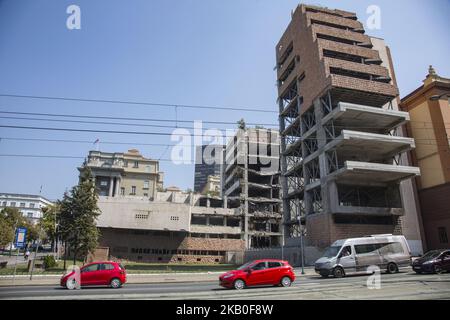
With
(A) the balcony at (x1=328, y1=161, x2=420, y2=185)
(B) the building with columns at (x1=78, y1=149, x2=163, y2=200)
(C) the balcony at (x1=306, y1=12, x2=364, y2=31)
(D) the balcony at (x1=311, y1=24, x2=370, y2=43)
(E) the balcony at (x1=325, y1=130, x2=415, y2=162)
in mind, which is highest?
(C) the balcony at (x1=306, y1=12, x2=364, y2=31)

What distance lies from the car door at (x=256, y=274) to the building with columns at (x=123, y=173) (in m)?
61.3

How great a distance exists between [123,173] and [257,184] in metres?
34.1

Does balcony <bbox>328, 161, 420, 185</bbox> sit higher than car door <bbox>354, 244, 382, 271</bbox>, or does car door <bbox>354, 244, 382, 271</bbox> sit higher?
balcony <bbox>328, 161, 420, 185</bbox>

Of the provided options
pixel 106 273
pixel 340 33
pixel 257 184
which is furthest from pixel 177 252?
pixel 340 33

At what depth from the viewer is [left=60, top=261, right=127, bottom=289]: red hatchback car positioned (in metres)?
16.6

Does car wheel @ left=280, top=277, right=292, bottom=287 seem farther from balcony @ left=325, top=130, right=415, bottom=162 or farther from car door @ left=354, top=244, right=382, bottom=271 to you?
balcony @ left=325, top=130, right=415, bottom=162

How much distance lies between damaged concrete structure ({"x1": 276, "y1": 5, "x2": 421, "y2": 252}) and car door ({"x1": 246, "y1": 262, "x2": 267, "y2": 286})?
78.8 ft

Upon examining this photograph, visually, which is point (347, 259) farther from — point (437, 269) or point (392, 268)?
point (437, 269)

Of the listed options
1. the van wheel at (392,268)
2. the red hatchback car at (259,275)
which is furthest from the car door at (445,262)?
the red hatchback car at (259,275)

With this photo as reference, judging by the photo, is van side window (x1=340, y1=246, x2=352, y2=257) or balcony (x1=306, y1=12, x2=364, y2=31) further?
balcony (x1=306, y1=12, x2=364, y2=31)

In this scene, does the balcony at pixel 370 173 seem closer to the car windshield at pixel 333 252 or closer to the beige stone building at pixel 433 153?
the beige stone building at pixel 433 153

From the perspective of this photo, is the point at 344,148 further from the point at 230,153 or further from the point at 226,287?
the point at 230,153

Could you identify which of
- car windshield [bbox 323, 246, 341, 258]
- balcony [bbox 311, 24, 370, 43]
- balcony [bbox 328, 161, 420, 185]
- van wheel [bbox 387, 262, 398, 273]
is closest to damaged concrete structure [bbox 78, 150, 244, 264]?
balcony [bbox 328, 161, 420, 185]

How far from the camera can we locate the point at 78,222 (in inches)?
1292
